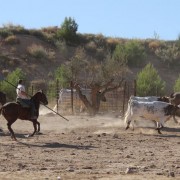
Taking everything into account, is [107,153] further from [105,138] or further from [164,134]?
[164,134]

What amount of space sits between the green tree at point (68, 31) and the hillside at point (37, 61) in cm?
167

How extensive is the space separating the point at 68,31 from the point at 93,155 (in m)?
52.2

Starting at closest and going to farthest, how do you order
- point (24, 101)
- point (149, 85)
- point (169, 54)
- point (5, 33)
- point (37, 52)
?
1. point (24, 101)
2. point (149, 85)
3. point (37, 52)
4. point (5, 33)
5. point (169, 54)

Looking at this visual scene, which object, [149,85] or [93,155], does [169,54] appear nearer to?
[149,85]

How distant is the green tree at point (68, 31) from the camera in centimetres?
6600

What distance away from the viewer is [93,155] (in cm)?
1478

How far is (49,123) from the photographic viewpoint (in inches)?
1054

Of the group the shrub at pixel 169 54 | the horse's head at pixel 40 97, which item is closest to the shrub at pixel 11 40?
the shrub at pixel 169 54

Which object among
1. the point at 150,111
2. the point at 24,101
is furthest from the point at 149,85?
the point at 24,101

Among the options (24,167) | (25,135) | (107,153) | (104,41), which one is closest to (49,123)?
(25,135)

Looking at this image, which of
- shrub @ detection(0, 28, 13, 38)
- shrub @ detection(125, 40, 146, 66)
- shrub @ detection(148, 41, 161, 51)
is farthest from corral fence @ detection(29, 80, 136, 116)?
shrub @ detection(148, 41, 161, 51)

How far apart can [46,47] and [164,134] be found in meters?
42.7

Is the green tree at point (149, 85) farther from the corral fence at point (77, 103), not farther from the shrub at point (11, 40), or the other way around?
the shrub at point (11, 40)

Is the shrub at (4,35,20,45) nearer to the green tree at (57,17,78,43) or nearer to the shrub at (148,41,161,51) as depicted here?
the green tree at (57,17,78,43)
